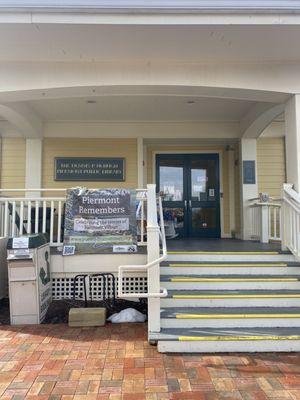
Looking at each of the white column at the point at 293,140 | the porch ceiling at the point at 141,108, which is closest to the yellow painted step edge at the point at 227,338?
the white column at the point at 293,140

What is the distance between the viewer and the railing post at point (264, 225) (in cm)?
689

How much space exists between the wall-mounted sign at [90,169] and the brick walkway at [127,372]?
14.4 feet

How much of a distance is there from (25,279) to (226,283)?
8.36 ft

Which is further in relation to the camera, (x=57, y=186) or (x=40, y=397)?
(x=57, y=186)

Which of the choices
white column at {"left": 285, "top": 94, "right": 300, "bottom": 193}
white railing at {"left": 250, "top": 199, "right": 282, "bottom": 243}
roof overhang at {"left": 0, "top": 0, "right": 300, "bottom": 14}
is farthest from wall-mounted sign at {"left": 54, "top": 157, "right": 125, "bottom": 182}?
roof overhang at {"left": 0, "top": 0, "right": 300, "bottom": 14}

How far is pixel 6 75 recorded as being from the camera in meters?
5.17

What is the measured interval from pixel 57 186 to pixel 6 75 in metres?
3.12

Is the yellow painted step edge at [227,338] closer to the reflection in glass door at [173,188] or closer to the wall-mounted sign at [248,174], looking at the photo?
the wall-mounted sign at [248,174]

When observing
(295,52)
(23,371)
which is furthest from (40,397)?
(295,52)

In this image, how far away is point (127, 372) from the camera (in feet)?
10.4

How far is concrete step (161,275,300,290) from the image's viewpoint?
4.61m

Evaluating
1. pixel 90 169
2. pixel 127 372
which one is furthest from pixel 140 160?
pixel 127 372

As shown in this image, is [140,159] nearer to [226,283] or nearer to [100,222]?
[100,222]

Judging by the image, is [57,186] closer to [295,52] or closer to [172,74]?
[172,74]
